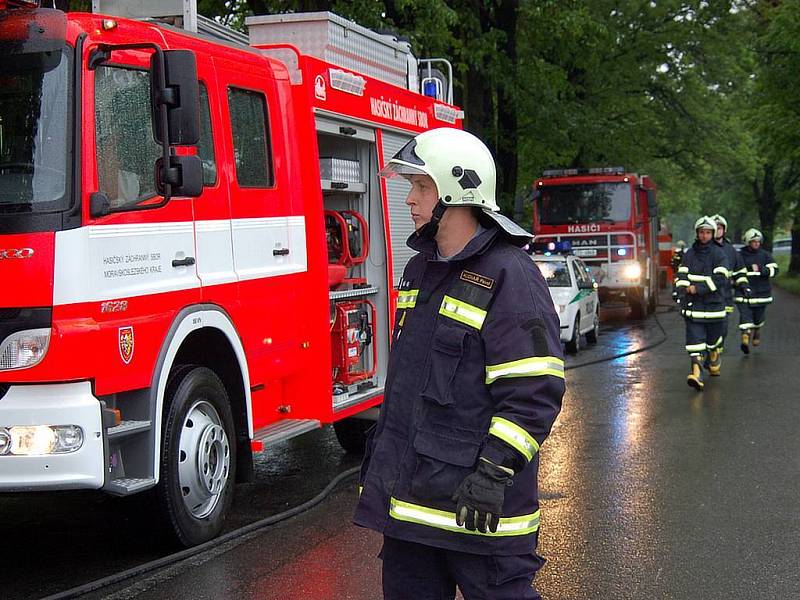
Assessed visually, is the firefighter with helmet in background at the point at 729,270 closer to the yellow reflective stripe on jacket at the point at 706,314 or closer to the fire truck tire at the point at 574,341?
the yellow reflective stripe on jacket at the point at 706,314

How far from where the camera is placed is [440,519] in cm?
329

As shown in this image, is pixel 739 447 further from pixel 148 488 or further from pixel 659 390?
pixel 148 488

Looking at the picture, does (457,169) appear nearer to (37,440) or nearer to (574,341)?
(37,440)

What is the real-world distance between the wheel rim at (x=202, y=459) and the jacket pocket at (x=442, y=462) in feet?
9.39

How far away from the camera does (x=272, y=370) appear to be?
22.8 ft

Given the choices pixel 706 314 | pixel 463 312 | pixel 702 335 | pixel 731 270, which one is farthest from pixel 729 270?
pixel 463 312

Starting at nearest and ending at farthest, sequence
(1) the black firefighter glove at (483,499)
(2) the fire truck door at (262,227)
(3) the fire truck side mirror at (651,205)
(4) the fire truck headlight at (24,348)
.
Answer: (1) the black firefighter glove at (483,499), (4) the fire truck headlight at (24,348), (2) the fire truck door at (262,227), (3) the fire truck side mirror at (651,205)

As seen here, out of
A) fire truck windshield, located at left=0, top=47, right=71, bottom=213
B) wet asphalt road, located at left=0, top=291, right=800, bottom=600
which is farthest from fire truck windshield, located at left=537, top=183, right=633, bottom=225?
fire truck windshield, located at left=0, top=47, right=71, bottom=213

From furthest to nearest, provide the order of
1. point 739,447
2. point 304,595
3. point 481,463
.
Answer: point 739,447 → point 304,595 → point 481,463

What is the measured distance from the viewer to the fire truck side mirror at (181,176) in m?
5.46

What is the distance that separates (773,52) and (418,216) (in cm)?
2622

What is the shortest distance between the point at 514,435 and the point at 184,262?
3.14 metres

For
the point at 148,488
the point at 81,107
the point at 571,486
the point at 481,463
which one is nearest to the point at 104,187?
the point at 81,107

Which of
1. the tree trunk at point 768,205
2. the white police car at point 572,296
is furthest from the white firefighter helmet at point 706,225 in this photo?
the tree trunk at point 768,205
